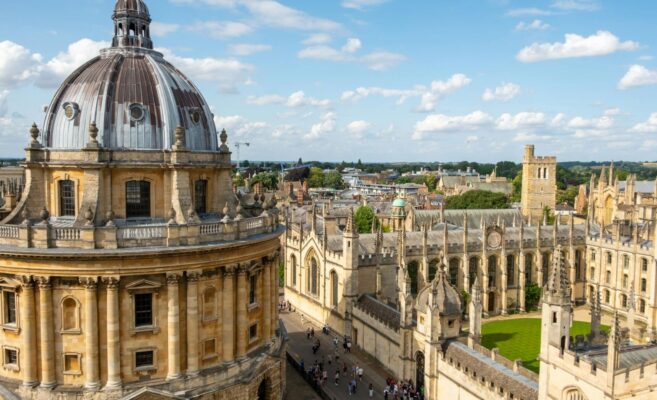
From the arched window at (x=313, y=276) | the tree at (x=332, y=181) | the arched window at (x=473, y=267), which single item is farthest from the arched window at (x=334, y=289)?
the tree at (x=332, y=181)

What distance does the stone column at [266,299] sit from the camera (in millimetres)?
31578

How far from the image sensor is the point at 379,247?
4762 cm

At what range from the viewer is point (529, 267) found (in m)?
58.1

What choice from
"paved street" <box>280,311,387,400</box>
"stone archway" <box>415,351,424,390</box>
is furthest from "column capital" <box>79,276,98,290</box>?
"stone archway" <box>415,351,424,390</box>

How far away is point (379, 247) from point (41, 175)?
90.1ft

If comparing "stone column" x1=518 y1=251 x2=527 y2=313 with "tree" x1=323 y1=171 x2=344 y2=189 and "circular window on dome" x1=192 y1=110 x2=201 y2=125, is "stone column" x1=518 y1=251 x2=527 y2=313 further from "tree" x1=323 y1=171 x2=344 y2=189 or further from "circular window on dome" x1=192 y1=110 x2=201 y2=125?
"tree" x1=323 y1=171 x2=344 y2=189

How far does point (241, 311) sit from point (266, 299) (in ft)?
9.36

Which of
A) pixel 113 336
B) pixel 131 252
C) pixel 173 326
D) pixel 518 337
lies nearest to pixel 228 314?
pixel 173 326

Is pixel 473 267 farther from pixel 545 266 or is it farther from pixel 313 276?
pixel 313 276

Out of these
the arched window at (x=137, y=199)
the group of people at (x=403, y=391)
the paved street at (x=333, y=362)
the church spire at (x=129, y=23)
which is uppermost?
the church spire at (x=129, y=23)

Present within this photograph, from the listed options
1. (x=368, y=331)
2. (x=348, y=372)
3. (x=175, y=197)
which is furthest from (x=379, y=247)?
(x=175, y=197)

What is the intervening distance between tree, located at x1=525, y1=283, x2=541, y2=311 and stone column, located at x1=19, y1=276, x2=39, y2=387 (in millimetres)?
45372

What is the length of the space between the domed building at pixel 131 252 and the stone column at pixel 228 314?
0.07m

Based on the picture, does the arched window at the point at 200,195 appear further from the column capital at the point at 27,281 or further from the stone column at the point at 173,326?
the column capital at the point at 27,281
